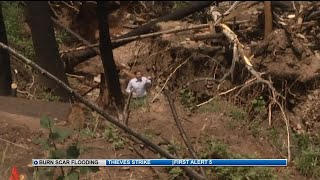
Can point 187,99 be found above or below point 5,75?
below

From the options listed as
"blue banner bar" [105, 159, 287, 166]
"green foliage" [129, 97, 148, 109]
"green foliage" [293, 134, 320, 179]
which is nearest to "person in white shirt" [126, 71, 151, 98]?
"green foliage" [129, 97, 148, 109]

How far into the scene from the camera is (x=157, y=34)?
7.67 m

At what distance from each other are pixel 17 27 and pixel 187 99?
12.3 feet

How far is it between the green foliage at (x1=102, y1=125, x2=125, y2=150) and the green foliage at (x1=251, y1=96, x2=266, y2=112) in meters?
2.04

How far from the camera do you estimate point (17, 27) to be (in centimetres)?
904

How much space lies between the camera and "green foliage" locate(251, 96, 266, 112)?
6.63m

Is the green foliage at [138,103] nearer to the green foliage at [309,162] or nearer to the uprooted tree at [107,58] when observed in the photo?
the uprooted tree at [107,58]

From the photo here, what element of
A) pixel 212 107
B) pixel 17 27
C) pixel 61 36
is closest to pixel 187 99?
pixel 212 107

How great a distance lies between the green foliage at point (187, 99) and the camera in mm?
6652

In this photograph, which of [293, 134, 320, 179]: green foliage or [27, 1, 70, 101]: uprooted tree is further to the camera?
[27, 1, 70, 101]: uprooted tree

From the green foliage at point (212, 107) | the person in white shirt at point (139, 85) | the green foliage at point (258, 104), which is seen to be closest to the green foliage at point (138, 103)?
the person in white shirt at point (139, 85)

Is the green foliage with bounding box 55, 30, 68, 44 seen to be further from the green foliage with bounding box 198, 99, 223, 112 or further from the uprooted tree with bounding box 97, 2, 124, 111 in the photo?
the green foliage with bounding box 198, 99, 223, 112

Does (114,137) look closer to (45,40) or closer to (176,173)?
(176,173)

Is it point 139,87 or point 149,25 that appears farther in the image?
point 149,25
